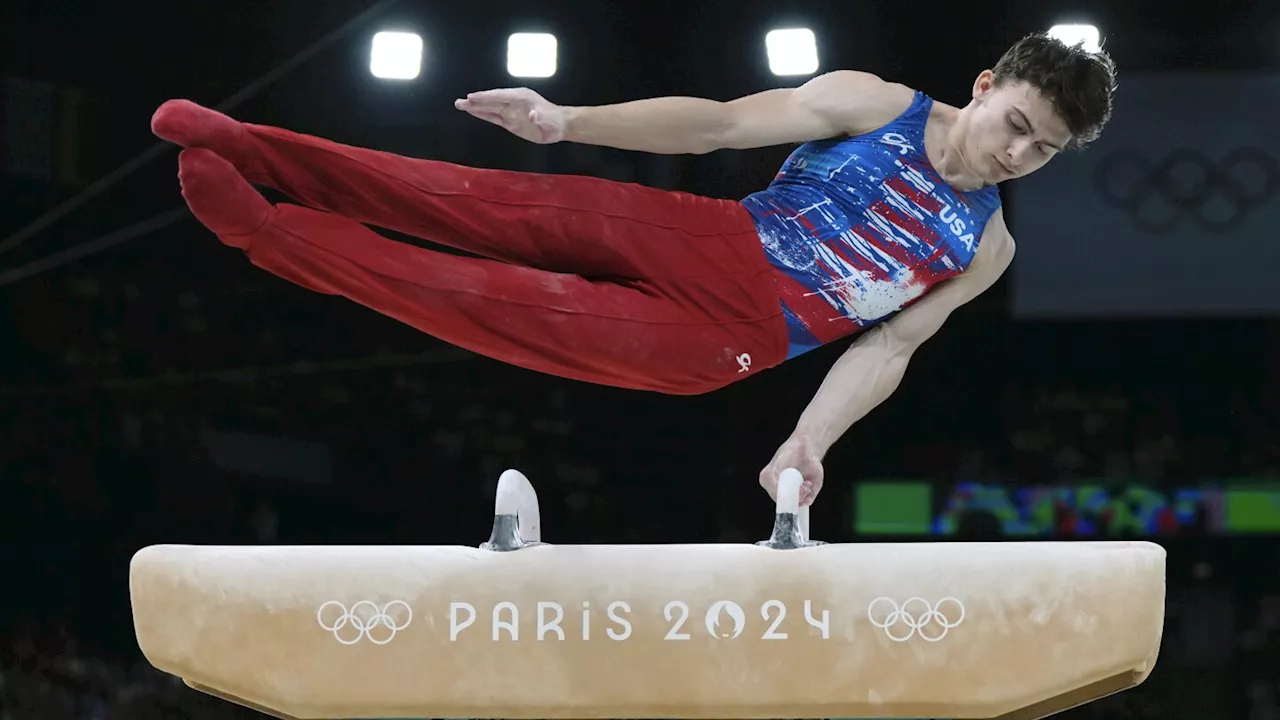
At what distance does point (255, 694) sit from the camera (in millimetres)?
2934

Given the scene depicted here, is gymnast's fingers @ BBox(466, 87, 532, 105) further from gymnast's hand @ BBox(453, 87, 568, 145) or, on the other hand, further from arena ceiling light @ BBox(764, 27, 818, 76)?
arena ceiling light @ BBox(764, 27, 818, 76)

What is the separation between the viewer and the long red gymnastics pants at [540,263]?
2994 mm

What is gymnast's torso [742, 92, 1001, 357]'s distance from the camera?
3418 mm

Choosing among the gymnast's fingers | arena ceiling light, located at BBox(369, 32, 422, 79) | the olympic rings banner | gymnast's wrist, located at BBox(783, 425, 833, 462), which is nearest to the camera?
the gymnast's fingers

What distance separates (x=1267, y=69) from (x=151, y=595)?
3549 millimetres

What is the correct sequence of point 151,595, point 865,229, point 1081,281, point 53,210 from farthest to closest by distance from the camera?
Result: 1. point 53,210
2. point 1081,281
3. point 865,229
4. point 151,595

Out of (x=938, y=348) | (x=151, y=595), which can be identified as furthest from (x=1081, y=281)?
(x=151, y=595)

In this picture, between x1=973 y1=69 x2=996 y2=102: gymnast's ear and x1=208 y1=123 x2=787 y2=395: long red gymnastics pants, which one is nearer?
x1=208 y1=123 x2=787 y2=395: long red gymnastics pants

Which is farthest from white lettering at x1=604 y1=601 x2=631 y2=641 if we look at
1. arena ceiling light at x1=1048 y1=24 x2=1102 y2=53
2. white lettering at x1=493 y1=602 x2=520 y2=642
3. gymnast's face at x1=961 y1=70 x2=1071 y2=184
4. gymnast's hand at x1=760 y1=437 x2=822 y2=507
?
arena ceiling light at x1=1048 y1=24 x2=1102 y2=53

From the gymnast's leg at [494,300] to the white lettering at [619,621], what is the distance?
63cm

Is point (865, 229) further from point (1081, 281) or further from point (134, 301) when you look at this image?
point (134, 301)

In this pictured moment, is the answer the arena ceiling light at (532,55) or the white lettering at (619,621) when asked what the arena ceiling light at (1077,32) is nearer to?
the arena ceiling light at (532,55)

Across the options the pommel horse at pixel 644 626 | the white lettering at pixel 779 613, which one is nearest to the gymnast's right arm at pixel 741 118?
the pommel horse at pixel 644 626

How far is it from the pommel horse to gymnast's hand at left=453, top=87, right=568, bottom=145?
1.00 m
